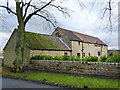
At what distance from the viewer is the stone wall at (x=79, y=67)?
8797 millimetres

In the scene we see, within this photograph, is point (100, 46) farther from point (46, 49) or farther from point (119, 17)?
point (119, 17)

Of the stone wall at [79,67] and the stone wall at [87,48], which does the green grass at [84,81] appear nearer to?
the stone wall at [79,67]

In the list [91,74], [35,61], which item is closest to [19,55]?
[35,61]

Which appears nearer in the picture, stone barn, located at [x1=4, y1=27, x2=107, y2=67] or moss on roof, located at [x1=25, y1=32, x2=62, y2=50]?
stone barn, located at [x1=4, y1=27, x2=107, y2=67]

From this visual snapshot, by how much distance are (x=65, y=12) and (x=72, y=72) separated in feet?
22.0

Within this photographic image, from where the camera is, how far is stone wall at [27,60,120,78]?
880 cm

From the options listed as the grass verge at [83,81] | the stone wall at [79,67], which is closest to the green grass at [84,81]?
the grass verge at [83,81]

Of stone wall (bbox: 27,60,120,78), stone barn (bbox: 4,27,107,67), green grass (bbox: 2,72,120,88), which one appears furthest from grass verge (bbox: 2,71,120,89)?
stone barn (bbox: 4,27,107,67)

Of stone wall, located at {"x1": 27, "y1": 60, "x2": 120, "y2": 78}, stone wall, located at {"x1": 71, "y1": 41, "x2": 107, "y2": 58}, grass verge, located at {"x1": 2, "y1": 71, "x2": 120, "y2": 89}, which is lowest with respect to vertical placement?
grass verge, located at {"x1": 2, "y1": 71, "x2": 120, "y2": 89}

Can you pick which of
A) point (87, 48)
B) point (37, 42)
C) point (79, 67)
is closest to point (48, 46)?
point (37, 42)

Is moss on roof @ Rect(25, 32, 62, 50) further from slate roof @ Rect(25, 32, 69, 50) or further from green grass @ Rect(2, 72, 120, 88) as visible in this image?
green grass @ Rect(2, 72, 120, 88)

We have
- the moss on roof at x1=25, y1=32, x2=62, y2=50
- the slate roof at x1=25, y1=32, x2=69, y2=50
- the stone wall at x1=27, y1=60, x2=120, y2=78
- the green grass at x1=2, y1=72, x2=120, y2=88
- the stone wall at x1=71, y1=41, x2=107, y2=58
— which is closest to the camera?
the green grass at x1=2, y1=72, x2=120, y2=88

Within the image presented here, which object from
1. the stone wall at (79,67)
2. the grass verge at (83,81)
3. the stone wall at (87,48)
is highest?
the stone wall at (87,48)

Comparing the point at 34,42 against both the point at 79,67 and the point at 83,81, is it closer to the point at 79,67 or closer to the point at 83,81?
the point at 79,67
